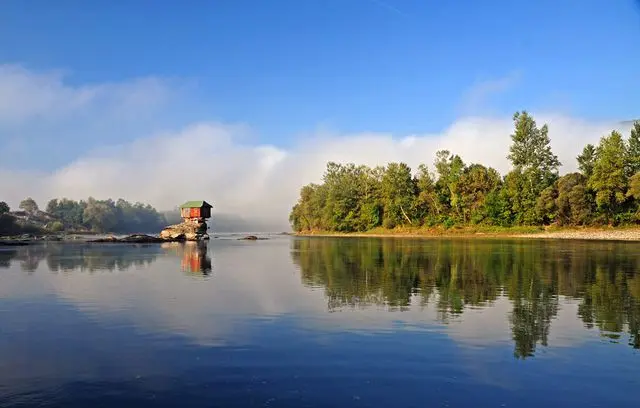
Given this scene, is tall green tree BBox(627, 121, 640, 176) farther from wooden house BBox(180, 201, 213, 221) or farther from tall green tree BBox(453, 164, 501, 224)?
wooden house BBox(180, 201, 213, 221)

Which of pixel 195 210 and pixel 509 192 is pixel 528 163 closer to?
pixel 509 192

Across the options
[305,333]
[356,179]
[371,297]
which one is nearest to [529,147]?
[356,179]

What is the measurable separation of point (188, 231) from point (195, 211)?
580cm

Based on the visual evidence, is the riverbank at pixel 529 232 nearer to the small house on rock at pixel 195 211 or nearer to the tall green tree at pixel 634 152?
the tall green tree at pixel 634 152

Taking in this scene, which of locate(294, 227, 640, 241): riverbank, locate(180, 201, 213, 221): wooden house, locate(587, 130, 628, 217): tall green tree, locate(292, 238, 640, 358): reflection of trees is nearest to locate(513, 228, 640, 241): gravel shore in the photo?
locate(294, 227, 640, 241): riverbank

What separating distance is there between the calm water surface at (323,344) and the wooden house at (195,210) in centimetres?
9197

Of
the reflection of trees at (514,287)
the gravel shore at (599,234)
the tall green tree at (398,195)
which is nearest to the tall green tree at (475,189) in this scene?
the tall green tree at (398,195)

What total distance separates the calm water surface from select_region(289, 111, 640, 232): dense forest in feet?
300

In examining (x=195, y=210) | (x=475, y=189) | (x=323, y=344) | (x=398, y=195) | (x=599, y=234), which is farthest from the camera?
(x=398, y=195)

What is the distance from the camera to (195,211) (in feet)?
414

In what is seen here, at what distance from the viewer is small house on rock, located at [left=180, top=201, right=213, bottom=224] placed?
4961 inches

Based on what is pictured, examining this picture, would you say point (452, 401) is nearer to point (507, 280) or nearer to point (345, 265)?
point (507, 280)

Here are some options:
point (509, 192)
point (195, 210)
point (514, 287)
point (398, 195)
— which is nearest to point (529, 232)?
point (509, 192)

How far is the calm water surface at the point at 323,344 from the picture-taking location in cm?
1223
